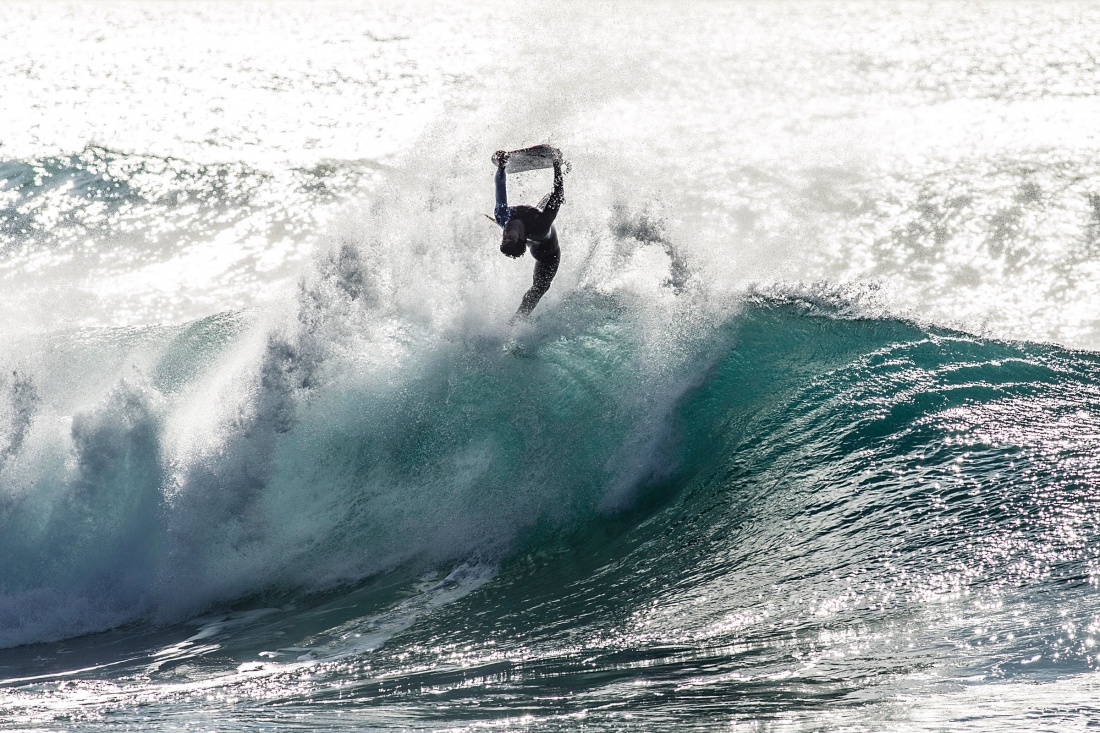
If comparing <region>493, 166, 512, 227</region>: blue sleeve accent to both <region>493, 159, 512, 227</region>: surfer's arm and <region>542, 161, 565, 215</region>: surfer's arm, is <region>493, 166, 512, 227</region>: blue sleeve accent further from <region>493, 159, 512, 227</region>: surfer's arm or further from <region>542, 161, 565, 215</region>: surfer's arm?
<region>542, 161, 565, 215</region>: surfer's arm

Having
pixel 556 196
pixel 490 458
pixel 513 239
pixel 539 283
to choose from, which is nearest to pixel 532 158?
pixel 556 196

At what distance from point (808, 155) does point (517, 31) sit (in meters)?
11.9

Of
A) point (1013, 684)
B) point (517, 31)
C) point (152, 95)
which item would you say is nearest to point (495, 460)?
point (1013, 684)

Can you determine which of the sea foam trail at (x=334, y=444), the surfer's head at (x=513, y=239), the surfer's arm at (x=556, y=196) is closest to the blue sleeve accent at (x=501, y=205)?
the surfer's head at (x=513, y=239)

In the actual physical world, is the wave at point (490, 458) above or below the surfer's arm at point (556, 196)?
below

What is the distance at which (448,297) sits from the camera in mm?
11266

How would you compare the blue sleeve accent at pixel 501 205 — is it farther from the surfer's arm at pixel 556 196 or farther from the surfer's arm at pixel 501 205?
the surfer's arm at pixel 556 196

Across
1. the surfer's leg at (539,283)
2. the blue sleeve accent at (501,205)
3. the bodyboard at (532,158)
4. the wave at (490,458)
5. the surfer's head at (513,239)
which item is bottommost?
the wave at (490,458)

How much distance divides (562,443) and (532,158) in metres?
2.82

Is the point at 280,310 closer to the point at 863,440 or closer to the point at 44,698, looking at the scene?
the point at 44,698

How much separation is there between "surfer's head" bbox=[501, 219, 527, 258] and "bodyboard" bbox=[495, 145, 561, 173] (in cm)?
65

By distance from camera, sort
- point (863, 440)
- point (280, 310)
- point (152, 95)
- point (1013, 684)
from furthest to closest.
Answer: point (152, 95) → point (280, 310) → point (863, 440) → point (1013, 684)

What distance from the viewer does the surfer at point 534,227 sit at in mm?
9219

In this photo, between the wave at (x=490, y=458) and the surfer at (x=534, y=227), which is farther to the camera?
the surfer at (x=534, y=227)
